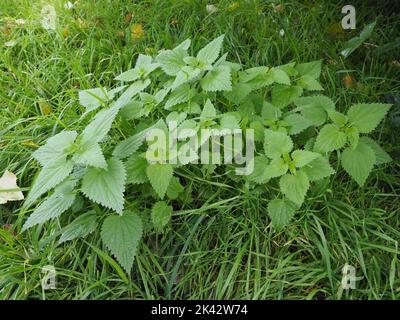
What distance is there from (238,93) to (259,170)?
329mm

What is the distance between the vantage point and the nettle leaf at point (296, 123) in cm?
167

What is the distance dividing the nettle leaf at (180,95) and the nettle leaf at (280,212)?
0.48 m

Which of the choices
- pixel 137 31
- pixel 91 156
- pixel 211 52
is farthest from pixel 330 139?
pixel 137 31

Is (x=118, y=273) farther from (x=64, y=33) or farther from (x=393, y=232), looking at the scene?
(x=64, y=33)

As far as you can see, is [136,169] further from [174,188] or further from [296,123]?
[296,123]

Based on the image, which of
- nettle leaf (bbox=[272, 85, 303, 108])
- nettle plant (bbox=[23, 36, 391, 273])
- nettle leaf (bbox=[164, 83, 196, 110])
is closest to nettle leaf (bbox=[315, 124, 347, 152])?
nettle plant (bbox=[23, 36, 391, 273])

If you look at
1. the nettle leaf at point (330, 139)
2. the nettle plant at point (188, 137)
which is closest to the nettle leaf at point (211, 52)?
the nettle plant at point (188, 137)

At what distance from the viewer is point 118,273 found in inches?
60.6

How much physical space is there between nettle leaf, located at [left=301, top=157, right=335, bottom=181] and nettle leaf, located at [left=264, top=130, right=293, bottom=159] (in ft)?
0.28

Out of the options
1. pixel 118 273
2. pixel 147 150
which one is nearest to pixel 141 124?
pixel 147 150

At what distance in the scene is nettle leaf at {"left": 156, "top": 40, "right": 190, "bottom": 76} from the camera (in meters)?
1.79

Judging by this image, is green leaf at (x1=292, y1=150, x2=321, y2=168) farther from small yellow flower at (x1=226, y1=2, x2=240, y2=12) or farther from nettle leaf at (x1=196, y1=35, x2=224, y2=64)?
small yellow flower at (x1=226, y1=2, x2=240, y2=12)

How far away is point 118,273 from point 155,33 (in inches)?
49.5

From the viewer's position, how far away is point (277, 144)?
1.58 m
